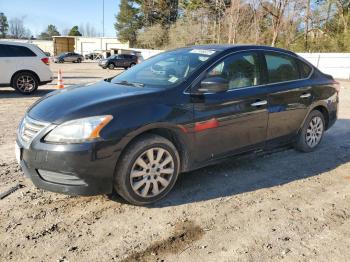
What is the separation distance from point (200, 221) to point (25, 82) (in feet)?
33.2

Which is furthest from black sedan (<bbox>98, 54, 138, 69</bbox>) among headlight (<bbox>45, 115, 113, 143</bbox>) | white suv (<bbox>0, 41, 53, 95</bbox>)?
headlight (<bbox>45, 115, 113, 143</bbox>)

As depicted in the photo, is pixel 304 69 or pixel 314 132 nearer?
pixel 304 69

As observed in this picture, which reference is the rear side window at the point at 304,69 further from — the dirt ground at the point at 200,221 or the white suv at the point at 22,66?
the white suv at the point at 22,66

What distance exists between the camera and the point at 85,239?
3.25 meters

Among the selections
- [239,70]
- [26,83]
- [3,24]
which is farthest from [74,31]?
[239,70]

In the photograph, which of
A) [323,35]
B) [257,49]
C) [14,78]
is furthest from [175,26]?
[257,49]

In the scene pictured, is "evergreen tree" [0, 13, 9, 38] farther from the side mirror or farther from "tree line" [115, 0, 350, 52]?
the side mirror

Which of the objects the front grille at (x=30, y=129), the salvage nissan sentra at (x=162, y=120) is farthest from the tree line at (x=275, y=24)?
the front grille at (x=30, y=129)

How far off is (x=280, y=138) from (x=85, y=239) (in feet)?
10.1

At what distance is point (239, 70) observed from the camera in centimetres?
462

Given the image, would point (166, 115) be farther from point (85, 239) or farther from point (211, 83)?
→ point (85, 239)

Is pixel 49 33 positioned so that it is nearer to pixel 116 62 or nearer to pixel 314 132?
pixel 116 62

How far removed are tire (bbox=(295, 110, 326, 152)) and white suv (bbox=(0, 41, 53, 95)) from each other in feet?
30.3

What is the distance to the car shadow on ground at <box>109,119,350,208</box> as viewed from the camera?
423cm
